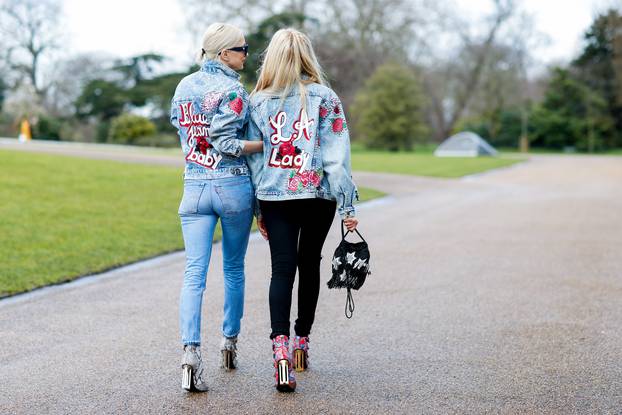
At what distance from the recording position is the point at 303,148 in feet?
11.8

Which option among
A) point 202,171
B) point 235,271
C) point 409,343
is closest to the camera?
point 202,171

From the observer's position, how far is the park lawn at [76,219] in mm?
6973

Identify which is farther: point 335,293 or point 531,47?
point 531,47

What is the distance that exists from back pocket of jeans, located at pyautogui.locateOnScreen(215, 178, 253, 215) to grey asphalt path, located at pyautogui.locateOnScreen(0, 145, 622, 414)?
2.95ft

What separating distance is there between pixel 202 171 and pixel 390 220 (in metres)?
7.89

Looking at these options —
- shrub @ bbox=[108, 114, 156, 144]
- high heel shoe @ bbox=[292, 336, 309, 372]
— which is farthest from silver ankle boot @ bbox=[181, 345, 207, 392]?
shrub @ bbox=[108, 114, 156, 144]

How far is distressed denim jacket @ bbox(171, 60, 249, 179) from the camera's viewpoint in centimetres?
352

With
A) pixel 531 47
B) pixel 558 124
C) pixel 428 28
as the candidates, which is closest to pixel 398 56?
pixel 428 28

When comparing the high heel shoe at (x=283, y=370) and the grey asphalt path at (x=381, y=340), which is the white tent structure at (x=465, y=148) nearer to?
the grey asphalt path at (x=381, y=340)

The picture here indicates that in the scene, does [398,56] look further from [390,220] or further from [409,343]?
[409,343]

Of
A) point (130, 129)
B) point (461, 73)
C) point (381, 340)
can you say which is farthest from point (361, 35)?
point (381, 340)

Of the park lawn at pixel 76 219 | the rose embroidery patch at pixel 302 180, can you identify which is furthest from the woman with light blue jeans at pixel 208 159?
the park lawn at pixel 76 219

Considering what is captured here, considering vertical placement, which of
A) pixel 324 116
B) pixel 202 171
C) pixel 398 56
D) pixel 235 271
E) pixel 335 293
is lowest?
pixel 335 293

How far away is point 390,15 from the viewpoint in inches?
1868
